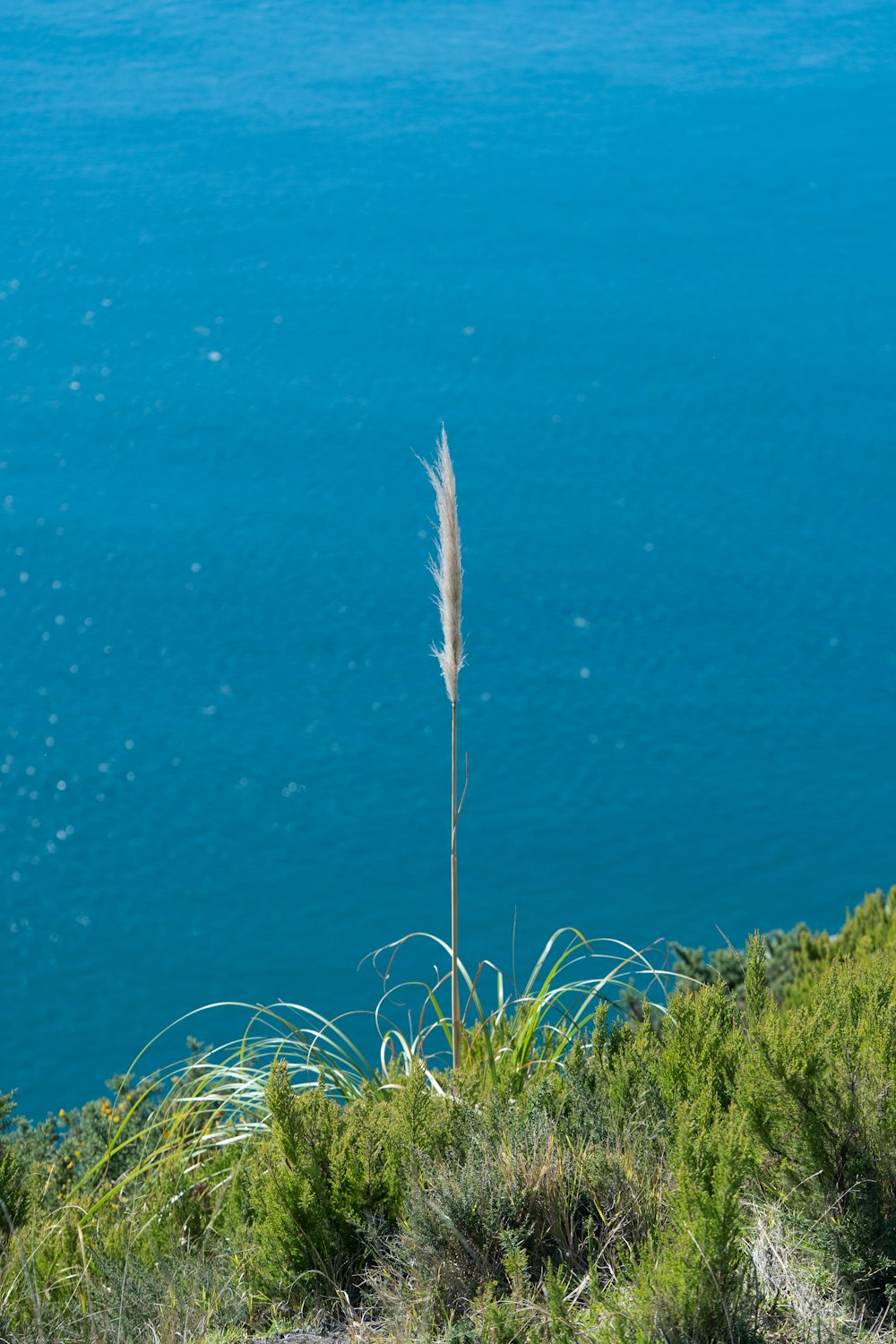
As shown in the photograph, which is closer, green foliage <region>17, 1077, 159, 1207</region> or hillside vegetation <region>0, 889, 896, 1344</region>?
hillside vegetation <region>0, 889, 896, 1344</region>

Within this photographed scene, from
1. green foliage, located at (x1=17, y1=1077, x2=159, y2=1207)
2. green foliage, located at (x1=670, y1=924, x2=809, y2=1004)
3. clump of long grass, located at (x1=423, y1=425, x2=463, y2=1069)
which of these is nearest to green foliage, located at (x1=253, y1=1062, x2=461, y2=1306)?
clump of long grass, located at (x1=423, y1=425, x2=463, y2=1069)

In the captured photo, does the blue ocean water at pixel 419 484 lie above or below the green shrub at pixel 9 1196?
above

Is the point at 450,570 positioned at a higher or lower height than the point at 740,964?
higher

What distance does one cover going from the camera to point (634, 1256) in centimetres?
171

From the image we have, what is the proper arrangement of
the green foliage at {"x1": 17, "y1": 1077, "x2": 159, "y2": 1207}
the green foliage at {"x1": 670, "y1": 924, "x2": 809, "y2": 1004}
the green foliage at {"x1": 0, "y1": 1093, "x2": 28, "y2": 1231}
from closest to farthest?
the green foliage at {"x1": 0, "y1": 1093, "x2": 28, "y2": 1231}, the green foliage at {"x1": 17, "y1": 1077, "x2": 159, "y2": 1207}, the green foliage at {"x1": 670, "y1": 924, "x2": 809, "y2": 1004}

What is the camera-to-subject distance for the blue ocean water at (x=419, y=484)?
6.47 metres

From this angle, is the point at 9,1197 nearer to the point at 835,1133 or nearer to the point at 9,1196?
the point at 9,1196

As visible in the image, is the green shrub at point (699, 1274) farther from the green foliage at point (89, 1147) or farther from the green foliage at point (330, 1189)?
the green foliage at point (89, 1147)

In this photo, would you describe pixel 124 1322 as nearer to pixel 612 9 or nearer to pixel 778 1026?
pixel 778 1026

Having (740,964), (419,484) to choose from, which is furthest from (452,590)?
(419,484)

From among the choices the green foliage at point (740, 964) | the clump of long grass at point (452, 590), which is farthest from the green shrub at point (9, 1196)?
the green foliage at point (740, 964)

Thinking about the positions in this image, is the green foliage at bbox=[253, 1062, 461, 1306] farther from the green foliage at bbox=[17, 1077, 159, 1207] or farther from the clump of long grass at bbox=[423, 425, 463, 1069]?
the green foliage at bbox=[17, 1077, 159, 1207]

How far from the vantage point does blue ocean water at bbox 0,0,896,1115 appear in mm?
6469

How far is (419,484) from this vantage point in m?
9.37
